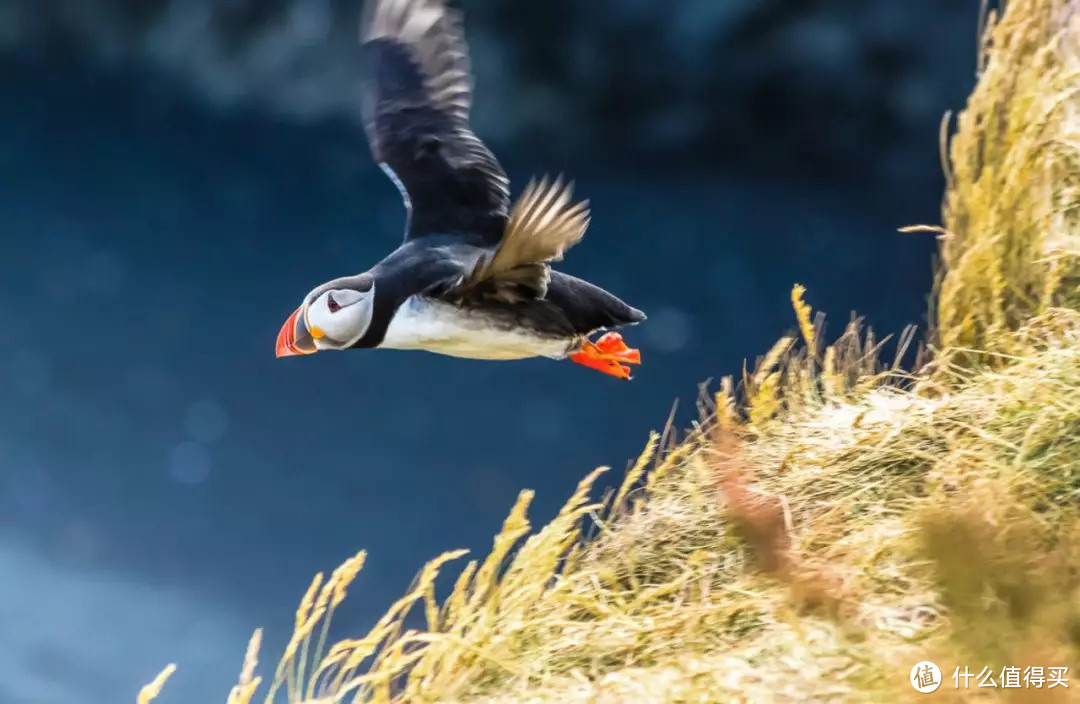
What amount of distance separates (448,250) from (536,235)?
1.87ft

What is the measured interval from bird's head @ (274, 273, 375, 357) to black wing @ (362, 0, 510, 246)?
0.41 metres

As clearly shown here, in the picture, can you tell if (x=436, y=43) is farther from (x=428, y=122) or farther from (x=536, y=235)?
(x=536, y=235)

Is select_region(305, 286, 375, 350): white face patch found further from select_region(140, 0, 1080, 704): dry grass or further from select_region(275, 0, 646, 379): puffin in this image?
select_region(140, 0, 1080, 704): dry grass

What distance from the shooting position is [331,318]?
259 cm

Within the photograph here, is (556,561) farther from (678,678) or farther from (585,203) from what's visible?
(585,203)

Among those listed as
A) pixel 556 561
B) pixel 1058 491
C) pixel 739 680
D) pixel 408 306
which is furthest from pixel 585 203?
pixel 1058 491

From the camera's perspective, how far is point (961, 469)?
87.8 inches

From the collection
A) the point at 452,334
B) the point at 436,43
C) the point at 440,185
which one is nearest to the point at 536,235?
the point at 452,334

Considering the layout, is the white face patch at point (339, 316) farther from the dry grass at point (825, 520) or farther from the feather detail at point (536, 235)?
the dry grass at point (825, 520)

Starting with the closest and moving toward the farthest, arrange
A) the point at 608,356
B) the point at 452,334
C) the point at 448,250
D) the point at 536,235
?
the point at 536,235 → the point at 452,334 → the point at 448,250 → the point at 608,356

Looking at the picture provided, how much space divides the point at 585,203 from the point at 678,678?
0.90 metres

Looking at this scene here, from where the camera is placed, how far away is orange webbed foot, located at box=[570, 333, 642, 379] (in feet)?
9.64

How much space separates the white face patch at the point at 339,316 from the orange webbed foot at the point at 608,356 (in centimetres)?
63

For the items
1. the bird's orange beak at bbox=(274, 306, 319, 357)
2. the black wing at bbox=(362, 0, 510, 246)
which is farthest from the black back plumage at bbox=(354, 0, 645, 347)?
the bird's orange beak at bbox=(274, 306, 319, 357)
